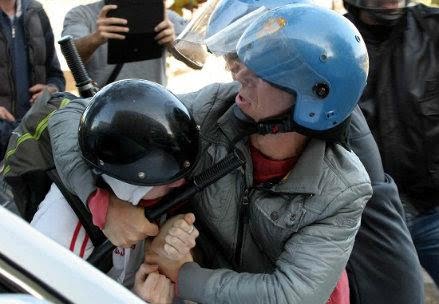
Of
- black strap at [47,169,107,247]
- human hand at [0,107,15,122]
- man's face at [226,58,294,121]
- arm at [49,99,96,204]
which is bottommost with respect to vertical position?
human hand at [0,107,15,122]

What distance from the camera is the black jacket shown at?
118 inches

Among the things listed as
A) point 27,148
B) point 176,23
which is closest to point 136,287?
point 27,148

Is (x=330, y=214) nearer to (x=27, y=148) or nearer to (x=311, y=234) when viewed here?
(x=311, y=234)

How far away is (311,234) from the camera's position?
1881mm

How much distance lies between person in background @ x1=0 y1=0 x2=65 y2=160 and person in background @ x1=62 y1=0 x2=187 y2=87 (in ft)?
0.60

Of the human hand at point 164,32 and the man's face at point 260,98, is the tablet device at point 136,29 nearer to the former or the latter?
the human hand at point 164,32

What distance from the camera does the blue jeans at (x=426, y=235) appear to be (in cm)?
306

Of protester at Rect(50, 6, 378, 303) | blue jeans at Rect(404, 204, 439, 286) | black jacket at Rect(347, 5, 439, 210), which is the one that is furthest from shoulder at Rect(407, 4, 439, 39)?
protester at Rect(50, 6, 378, 303)

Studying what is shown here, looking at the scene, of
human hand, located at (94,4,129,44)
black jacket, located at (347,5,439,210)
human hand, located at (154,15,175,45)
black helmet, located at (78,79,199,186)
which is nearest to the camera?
black helmet, located at (78,79,199,186)

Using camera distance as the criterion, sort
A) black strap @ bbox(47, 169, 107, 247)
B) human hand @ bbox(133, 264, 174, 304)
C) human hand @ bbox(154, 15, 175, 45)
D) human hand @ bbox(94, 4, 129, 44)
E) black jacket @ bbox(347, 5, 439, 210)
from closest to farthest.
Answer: human hand @ bbox(133, 264, 174, 304) → black strap @ bbox(47, 169, 107, 247) → black jacket @ bbox(347, 5, 439, 210) → human hand @ bbox(94, 4, 129, 44) → human hand @ bbox(154, 15, 175, 45)

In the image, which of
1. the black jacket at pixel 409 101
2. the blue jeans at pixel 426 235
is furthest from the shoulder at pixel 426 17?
the blue jeans at pixel 426 235

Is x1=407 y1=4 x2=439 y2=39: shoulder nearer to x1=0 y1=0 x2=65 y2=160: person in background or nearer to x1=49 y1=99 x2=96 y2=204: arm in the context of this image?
x1=49 y1=99 x2=96 y2=204: arm

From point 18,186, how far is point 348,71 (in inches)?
41.7

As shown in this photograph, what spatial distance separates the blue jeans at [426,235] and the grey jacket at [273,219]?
123 cm
